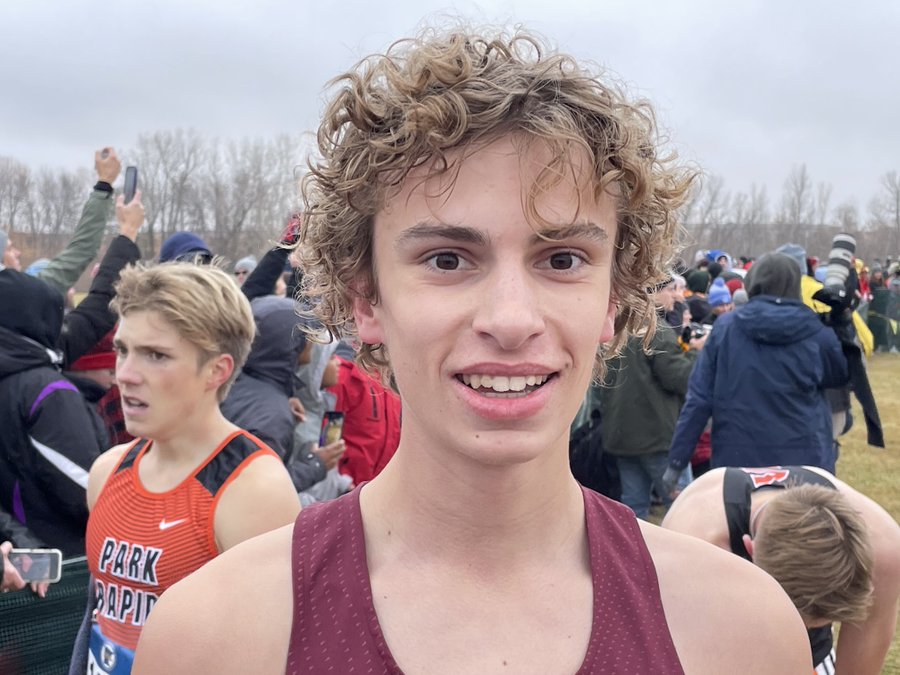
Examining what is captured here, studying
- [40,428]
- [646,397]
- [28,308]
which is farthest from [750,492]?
[646,397]

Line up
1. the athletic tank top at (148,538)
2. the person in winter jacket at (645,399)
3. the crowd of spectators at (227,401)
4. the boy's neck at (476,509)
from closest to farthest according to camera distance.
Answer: the boy's neck at (476,509) < the athletic tank top at (148,538) < the crowd of spectators at (227,401) < the person in winter jacket at (645,399)

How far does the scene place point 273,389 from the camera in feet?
13.3

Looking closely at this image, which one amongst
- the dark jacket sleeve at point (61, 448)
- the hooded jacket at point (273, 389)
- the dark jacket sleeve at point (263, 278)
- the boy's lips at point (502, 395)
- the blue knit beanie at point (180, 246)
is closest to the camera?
the boy's lips at point (502, 395)

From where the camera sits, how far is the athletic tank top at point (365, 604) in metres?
1.37

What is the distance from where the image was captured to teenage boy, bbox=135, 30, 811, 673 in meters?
1.39

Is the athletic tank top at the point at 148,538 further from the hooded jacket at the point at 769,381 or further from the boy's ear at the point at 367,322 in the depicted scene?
the hooded jacket at the point at 769,381

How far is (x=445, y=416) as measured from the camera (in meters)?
→ 1.40

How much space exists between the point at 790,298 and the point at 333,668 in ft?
14.8

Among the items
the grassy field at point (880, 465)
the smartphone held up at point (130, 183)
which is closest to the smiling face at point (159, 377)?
the smartphone held up at point (130, 183)

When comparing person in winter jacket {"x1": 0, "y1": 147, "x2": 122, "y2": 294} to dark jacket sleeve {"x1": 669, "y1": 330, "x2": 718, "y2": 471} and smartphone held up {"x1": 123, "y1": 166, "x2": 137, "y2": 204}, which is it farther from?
dark jacket sleeve {"x1": 669, "y1": 330, "x2": 718, "y2": 471}

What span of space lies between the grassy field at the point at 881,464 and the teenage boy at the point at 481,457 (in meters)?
4.27

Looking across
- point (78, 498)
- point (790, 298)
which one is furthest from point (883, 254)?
point (78, 498)

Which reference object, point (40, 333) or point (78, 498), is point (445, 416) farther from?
point (40, 333)

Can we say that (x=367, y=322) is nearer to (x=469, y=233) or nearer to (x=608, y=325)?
(x=469, y=233)
